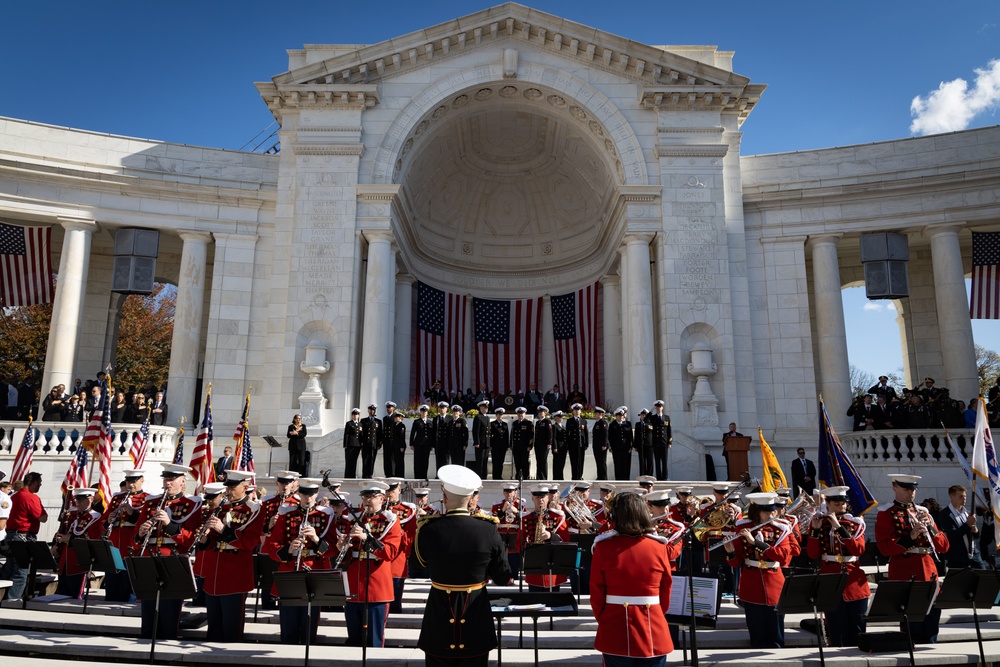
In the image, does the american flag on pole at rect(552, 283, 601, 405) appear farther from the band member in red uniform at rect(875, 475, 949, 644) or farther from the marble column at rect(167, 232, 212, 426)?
the band member in red uniform at rect(875, 475, 949, 644)

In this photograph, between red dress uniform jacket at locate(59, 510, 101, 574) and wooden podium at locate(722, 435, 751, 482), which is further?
wooden podium at locate(722, 435, 751, 482)

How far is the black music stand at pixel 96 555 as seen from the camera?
11023 mm

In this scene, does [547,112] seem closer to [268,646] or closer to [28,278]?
[28,278]

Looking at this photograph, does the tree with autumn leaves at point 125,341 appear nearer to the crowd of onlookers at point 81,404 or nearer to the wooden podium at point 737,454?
the crowd of onlookers at point 81,404

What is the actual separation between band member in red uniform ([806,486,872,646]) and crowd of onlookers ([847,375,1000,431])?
14.2 m

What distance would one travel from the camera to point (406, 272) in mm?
30344

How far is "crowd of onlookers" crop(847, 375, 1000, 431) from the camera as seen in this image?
864 inches

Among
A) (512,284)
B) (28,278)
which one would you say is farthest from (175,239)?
(512,284)

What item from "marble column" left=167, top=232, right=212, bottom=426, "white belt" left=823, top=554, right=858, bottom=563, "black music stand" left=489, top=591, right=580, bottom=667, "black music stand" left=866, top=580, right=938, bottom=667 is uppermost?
"marble column" left=167, top=232, right=212, bottom=426

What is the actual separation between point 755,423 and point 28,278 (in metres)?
27.1

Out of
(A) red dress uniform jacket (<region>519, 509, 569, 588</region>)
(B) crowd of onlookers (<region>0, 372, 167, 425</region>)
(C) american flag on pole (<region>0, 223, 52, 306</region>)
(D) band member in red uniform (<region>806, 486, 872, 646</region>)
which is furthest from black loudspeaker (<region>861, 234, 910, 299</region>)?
(C) american flag on pole (<region>0, 223, 52, 306</region>)

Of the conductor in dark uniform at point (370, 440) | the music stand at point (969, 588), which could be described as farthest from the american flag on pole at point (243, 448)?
the music stand at point (969, 588)

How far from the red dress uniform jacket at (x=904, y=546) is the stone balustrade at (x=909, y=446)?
13.5m

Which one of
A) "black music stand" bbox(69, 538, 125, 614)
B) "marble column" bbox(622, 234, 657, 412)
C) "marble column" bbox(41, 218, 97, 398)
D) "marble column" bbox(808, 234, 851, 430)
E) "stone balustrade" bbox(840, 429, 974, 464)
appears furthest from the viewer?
"marble column" bbox(808, 234, 851, 430)
